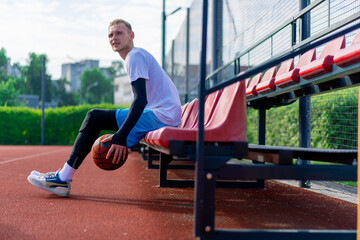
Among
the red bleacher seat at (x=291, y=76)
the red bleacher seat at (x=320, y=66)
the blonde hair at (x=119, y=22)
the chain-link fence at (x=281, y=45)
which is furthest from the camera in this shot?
the chain-link fence at (x=281, y=45)

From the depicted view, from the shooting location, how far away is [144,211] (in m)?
2.93

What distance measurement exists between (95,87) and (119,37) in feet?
238

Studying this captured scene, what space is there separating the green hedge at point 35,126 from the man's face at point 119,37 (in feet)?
59.3

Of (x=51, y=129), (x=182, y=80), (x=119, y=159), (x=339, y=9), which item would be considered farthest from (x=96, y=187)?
(x=51, y=129)

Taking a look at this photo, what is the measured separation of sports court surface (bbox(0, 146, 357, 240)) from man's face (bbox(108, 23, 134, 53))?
1.28 meters

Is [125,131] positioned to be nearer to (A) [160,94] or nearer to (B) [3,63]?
(A) [160,94]

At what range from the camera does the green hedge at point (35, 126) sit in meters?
21.2

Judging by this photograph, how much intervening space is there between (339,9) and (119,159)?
2361mm

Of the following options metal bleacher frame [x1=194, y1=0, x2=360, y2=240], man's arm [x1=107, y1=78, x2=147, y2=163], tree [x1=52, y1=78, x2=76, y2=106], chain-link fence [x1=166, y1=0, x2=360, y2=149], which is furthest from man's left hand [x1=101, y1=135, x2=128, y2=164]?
tree [x1=52, y1=78, x2=76, y2=106]

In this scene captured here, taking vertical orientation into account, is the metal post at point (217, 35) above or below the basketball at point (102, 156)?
above

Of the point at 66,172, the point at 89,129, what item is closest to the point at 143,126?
the point at 89,129

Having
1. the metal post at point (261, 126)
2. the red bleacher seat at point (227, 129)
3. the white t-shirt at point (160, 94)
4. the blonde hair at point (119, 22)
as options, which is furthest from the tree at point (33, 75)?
the red bleacher seat at point (227, 129)

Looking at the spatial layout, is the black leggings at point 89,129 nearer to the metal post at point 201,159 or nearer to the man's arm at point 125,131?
the man's arm at point 125,131

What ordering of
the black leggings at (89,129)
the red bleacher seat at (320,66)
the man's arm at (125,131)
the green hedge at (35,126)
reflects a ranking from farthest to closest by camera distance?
the green hedge at (35,126) → the black leggings at (89,129) → the man's arm at (125,131) → the red bleacher seat at (320,66)
